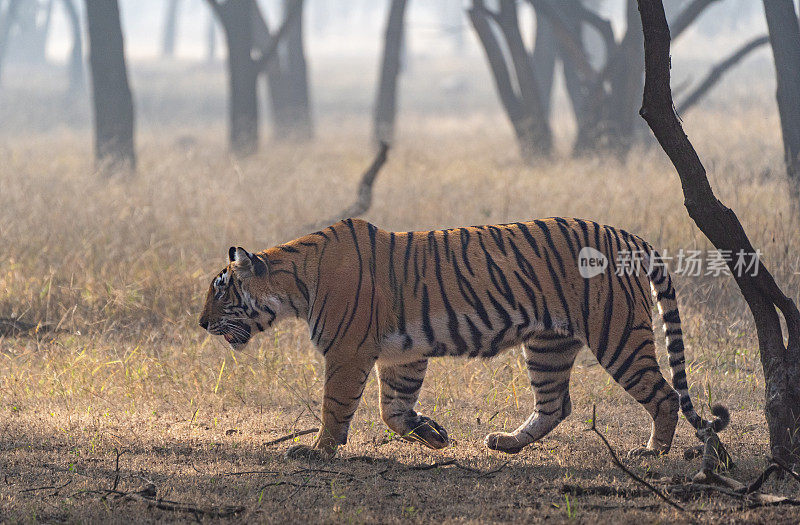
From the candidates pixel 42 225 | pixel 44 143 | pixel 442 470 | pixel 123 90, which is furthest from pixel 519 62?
pixel 442 470

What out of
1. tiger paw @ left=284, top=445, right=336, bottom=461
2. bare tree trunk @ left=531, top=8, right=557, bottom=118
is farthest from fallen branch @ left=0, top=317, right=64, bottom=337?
bare tree trunk @ left=531, top=8, right=557, bottom=118

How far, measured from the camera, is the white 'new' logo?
4395 mm

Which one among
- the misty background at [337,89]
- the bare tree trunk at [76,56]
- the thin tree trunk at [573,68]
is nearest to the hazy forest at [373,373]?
the thin tree trunk at [573,68]

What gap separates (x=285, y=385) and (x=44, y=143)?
16.1 metres

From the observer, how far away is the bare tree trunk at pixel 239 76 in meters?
17.1

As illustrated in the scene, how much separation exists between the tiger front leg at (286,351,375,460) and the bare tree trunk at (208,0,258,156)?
13.0 m

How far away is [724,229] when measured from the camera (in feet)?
13.5

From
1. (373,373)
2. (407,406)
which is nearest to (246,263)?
(407,406)

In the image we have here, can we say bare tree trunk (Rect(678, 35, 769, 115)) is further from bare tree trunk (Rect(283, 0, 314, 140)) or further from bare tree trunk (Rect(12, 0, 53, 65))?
bare tree trunk (Rect(12, 0, 53, 65))

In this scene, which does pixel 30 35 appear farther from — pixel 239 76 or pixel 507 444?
pixel 507 444

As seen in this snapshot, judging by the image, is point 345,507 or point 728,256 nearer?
point 345,507

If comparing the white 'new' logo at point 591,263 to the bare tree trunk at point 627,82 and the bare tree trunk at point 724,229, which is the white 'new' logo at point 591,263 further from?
the bare tree trunk at point 627,82

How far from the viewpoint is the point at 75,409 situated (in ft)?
17.2

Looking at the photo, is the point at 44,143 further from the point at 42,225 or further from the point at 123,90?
the point at 42,225
